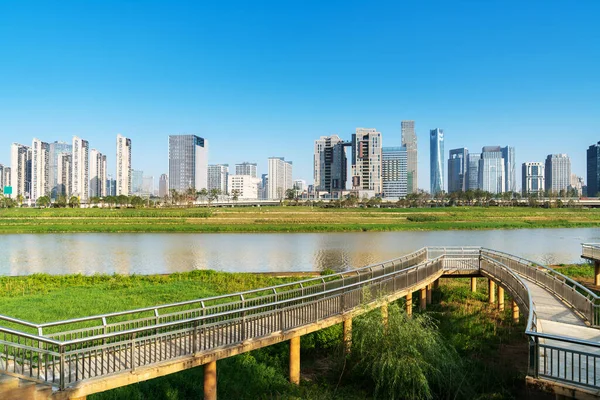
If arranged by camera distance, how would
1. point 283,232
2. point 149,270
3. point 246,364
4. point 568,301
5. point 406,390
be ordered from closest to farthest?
point 406,390 → point 246,364 → point 568,301 → point 149,270 → point 283,232

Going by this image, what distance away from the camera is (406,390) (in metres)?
11.0

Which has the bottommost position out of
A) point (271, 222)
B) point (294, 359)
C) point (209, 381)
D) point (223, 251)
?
point (223, 251)

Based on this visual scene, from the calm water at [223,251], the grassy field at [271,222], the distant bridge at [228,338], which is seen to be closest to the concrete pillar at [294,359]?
the distant bridge at [228,338]

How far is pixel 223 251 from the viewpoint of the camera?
47281 millimetres

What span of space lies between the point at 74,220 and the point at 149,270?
192 feet

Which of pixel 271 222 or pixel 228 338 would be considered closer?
pixel 228 338

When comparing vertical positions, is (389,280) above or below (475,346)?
above

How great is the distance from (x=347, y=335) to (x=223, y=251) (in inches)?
1375

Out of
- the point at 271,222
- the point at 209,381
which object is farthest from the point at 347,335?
the point at 271,222

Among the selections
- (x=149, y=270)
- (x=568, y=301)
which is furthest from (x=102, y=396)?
(x=149, y=270)

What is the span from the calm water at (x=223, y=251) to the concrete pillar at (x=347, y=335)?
2265 centimetres

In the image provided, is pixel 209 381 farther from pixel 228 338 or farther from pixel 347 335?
pixel 347 335

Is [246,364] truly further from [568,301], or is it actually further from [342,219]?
[342,219]

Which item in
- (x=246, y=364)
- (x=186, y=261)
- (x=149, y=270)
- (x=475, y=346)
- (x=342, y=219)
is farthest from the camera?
(x=342, y=219)
